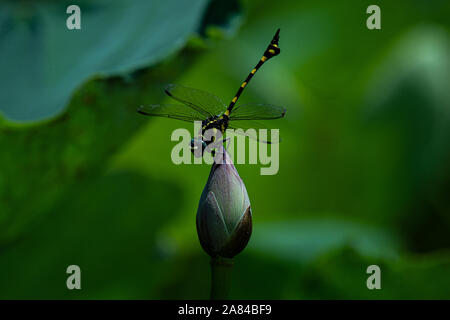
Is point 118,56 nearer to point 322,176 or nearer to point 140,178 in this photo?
point 140,178

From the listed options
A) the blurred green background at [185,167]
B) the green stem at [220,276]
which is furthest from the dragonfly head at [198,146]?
the blurred green background at [185,167]

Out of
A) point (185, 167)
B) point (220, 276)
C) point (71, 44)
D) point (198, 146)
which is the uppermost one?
point (71, 44)

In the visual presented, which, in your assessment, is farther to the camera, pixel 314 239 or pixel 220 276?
pixel 314 239

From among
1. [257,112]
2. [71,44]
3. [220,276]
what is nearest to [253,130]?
[257,112]

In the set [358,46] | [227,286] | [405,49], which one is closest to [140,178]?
[227,286]

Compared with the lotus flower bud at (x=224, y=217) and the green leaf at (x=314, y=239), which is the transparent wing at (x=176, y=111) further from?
the green leaf at (x=314, y=239)

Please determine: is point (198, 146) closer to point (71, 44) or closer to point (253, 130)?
point (253, 130)
